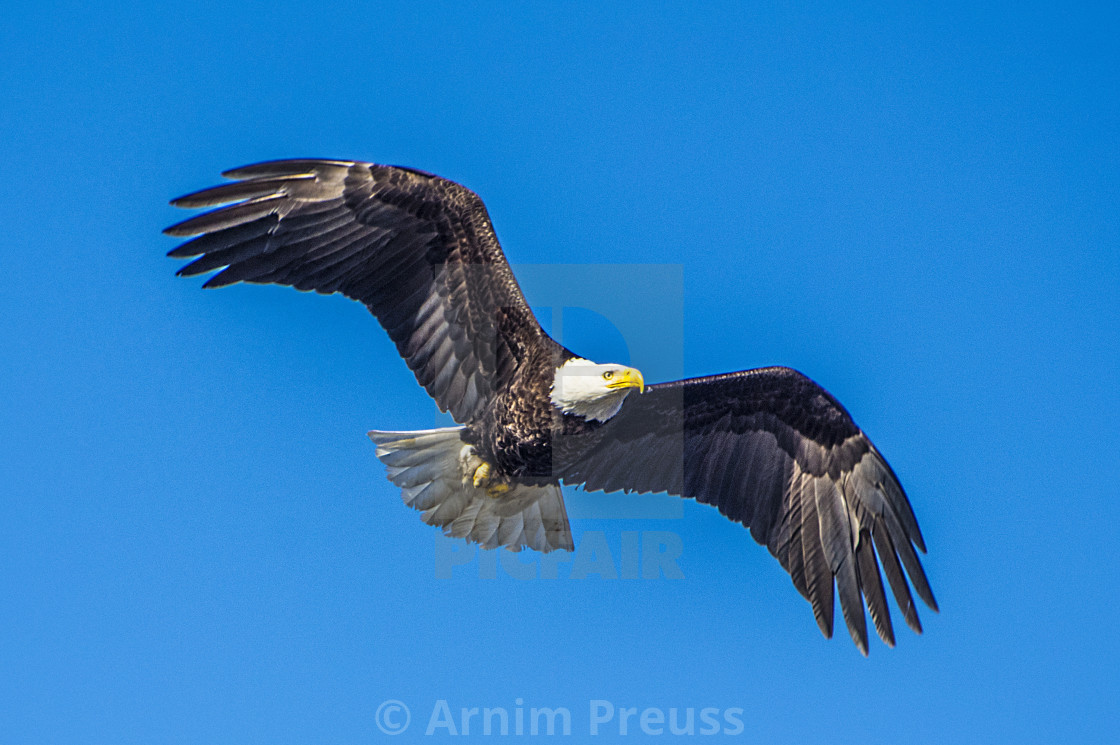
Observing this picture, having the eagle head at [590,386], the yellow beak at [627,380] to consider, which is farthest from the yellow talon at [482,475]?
the yellow beak at [627,380]

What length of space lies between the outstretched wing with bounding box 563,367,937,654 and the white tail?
0.38 m

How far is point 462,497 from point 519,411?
1.06m

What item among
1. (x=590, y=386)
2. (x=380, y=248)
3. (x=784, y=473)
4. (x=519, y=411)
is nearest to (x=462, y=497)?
(x=519, y=411)

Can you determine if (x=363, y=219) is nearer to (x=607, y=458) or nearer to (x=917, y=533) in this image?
A: (x=607, y=458)

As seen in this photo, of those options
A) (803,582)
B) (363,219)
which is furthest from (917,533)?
(363,219)

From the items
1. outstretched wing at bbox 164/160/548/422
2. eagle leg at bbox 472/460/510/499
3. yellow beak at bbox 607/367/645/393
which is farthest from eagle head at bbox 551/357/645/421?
eagle leg at bbox 472/460/510/499

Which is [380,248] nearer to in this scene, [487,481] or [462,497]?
[487,481]

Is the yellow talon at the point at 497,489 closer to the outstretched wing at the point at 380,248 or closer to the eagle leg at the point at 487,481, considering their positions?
the eagle leg at the point at 487,481

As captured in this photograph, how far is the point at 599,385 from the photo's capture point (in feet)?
22.3

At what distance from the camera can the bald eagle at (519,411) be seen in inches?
267

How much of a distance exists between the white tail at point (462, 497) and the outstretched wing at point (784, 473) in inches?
15.1

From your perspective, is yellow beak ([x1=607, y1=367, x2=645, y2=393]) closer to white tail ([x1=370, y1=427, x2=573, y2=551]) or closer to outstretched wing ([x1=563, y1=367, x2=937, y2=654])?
outstretched wing ([x1=563, y1=367, x2=937, y2=654])

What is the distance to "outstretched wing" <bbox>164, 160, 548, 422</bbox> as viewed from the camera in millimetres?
6691

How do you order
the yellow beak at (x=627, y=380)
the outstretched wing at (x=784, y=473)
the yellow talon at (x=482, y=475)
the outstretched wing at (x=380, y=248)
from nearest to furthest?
the outstretched wing at (x=380, y=248) < the yellow beak at (x=627, y=380) < the outstretched wing at (x=784, y=473) < the yellow talon at (x=482, y=475)
